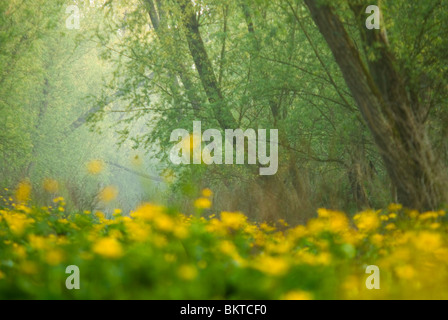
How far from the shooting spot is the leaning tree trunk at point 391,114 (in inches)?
229

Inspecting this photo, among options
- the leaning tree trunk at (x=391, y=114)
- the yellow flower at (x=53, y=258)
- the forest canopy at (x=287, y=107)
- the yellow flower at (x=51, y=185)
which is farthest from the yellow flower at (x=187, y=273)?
the yellow flower at (x=51, y=185)

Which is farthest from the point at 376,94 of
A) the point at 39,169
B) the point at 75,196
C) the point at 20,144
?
the point at 39,169

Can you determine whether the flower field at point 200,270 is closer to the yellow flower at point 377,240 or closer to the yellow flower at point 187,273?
the yellow flower at point 187,273

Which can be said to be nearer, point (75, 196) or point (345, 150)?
point (345, 150)

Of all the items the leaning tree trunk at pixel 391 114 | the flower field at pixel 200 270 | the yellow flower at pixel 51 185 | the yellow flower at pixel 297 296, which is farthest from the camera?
the yellow flower at pixel 51 185

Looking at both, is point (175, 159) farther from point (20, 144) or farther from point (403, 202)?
point (403, 202)

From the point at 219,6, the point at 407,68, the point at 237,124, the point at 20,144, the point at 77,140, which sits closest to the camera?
the point at 407,68

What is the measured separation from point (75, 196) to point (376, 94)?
29.9 feet

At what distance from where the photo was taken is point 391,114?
19.9ft

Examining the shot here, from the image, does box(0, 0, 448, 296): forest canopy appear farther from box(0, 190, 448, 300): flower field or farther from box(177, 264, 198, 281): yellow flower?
box(177, 264, 198, 281): yellow flower

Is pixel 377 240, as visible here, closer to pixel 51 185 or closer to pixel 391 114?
pixel 391 114

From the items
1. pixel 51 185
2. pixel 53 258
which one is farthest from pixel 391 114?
pixel 51 185

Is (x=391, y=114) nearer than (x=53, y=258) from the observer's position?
No

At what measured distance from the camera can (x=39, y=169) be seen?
21516mm
